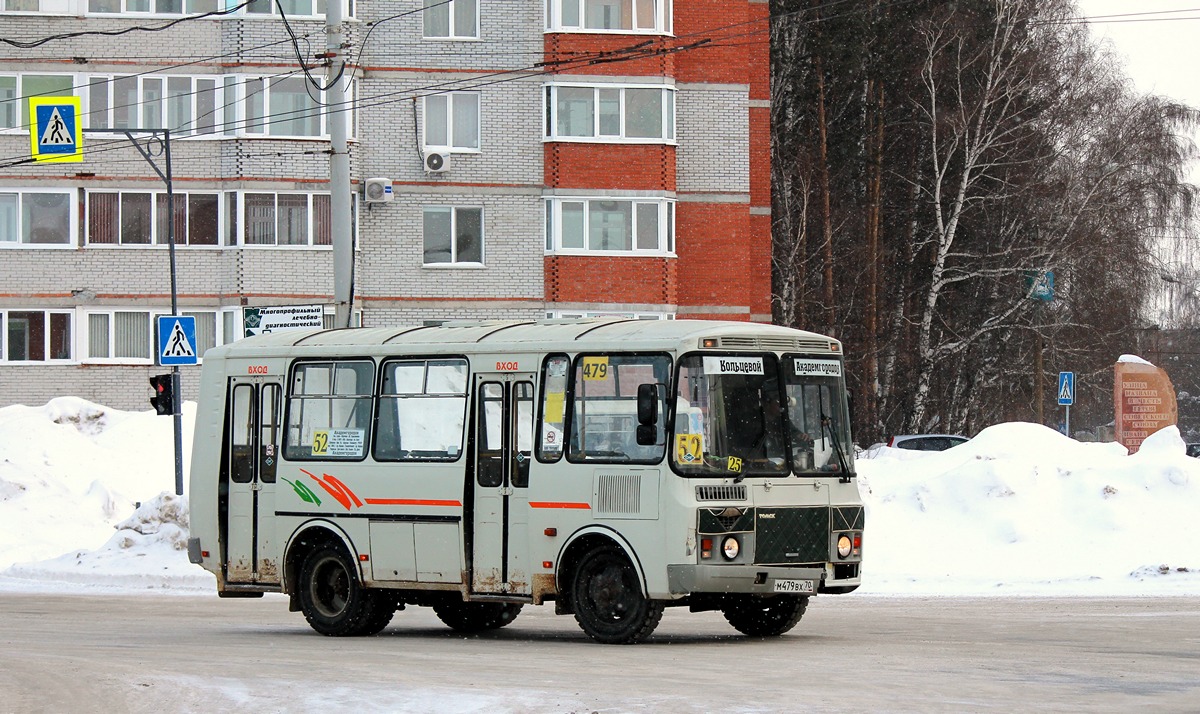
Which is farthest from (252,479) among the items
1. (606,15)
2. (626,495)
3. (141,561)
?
(606,15)

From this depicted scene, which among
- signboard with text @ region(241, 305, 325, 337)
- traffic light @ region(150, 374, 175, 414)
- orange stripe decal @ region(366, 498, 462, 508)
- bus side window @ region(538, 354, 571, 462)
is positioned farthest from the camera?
traffic light @ region(150, 374, 175, 414)

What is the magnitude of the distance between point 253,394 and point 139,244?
86.8 ft

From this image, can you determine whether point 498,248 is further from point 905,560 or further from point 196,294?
point 905,560

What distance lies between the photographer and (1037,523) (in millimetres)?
24984

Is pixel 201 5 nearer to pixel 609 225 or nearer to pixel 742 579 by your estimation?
pixel 609 225

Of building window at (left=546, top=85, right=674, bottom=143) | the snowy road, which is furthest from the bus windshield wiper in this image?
building window at (left=546, top=85, right=674, bottom=143)

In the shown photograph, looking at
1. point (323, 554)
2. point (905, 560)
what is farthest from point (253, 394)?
point (905, 560)

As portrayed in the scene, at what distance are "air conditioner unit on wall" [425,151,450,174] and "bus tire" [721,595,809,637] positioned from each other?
28625 mm

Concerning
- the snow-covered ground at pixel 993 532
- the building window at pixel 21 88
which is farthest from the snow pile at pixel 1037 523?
the building window at pixel 21 88

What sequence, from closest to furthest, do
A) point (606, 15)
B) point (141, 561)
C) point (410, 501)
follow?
point (410, 501) < point (141, 561) < point (606, 15)

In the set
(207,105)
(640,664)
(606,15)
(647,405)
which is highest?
(606,15)

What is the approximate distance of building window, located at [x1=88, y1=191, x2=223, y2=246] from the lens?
4334 cm

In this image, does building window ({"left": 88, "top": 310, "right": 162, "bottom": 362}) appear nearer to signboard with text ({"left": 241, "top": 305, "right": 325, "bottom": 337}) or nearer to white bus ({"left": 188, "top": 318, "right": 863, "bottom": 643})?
signboard with text ({"left": 241, "top": 305, "right": 325, "bottom": 337})

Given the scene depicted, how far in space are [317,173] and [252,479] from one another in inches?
1035
